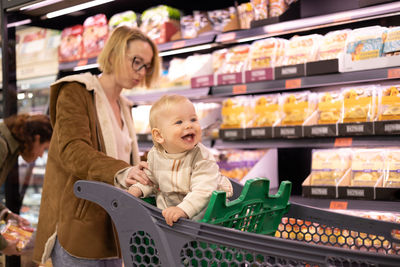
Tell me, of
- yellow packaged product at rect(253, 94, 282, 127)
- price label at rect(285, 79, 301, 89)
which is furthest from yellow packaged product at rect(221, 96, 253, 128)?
price label at rect(285, 79, 301, 89)

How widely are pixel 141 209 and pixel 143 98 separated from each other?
2.57 meters

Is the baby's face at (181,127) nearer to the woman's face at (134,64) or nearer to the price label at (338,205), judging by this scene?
the woman's face at (134,64)

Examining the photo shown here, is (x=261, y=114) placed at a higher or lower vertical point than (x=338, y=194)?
higher

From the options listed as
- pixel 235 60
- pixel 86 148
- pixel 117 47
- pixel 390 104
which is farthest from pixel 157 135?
pixel 235 60

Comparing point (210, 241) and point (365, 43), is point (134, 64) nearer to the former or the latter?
point (210, 241)

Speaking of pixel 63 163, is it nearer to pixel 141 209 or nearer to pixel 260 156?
pixel 141 209

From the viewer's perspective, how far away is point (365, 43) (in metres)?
2.65

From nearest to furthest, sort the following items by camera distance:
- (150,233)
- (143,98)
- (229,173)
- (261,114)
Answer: (150,233) < (261,114) < (229,173) < (143,98)

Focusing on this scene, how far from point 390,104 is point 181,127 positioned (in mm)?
1505

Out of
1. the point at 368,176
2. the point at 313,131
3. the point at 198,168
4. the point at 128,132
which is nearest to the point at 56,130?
the point at 128,132

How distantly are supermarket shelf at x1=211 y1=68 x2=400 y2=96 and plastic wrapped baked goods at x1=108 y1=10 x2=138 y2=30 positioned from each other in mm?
1068

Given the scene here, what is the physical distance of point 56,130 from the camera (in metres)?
1.90

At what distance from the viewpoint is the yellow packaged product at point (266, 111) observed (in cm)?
307

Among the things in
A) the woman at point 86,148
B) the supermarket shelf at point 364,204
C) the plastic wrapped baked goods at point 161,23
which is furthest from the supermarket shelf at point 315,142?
the woman at point 86,148
